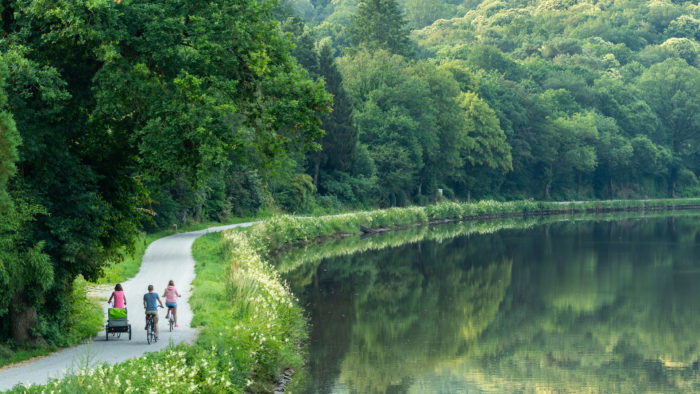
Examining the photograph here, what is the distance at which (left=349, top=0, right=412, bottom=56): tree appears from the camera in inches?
4114

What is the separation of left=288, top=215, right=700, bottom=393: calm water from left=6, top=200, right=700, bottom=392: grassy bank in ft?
4.42

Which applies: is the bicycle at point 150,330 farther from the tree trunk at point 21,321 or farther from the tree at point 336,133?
the tree at point 336,133

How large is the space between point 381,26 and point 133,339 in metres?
88.4

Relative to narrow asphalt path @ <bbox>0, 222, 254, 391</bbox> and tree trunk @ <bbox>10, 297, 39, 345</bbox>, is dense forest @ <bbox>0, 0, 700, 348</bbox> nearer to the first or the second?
tree trunk @ <bbox>10, 297, 39, 345</bbox>

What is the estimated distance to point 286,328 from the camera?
2447 centimetres

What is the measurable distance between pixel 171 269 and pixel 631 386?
17552 millimetres

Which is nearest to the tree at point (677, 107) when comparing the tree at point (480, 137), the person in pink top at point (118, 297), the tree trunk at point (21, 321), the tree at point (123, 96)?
the tree at point (480, 137)

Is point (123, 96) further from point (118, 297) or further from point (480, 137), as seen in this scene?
point (480, 137)

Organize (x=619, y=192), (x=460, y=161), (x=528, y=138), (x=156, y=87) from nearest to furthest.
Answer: (x=156, y=87), (x=460, y=161), (x=528, y=138), (x=619, y=192)

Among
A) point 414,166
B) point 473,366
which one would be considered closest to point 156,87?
point 473,366

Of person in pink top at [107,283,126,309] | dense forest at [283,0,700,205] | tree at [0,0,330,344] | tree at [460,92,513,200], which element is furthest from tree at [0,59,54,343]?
tree at [460,92,513,200]

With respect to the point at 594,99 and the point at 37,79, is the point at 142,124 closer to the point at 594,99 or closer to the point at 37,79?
the point at 37,79

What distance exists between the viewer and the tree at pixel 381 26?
10450cm

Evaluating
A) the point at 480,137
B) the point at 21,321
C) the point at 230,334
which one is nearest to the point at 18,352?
the point at 21,321
